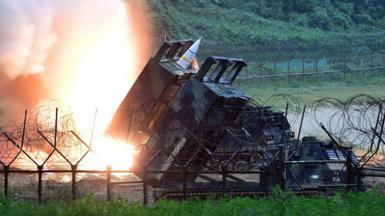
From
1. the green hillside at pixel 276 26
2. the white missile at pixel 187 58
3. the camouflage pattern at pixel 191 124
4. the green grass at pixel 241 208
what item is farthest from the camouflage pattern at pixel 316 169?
the green hillside at pixel 276 26

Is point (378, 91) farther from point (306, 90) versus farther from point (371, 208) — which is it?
point (371, 208)

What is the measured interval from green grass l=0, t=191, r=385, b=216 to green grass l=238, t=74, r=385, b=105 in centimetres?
3040

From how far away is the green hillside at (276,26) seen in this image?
53031 mm

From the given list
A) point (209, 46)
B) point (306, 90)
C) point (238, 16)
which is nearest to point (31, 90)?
point (306, 90)

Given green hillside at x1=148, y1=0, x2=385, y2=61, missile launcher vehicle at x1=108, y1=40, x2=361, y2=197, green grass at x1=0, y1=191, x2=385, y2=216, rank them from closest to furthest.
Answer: green grass at x1=0, y1=191, x2=385, y2=216 → missile launcher vehicle at x1=108, y1=40, x2=361, y2=197 → green hillside at x1=148, y1=0, x2=385, y2=61

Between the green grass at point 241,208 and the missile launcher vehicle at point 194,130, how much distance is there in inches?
205

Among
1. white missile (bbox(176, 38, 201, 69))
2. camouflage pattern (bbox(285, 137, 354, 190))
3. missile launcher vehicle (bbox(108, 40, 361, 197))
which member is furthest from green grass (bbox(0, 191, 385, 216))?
white missile (bbox(176, 38, 201, 69))

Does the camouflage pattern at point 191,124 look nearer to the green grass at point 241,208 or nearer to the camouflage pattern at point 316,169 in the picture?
the camouflage pattern at point 316,169

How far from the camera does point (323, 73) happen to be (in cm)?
4703

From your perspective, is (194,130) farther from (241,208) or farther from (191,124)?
(241,208)

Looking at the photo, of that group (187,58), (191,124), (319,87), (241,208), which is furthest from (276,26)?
(241,208)

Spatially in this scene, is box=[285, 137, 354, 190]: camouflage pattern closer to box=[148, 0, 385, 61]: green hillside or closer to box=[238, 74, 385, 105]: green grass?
box=[238, 74, 385, 105]: green grass

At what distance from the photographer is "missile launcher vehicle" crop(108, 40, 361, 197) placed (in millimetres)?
15688

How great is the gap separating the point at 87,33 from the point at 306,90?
67.4ft
